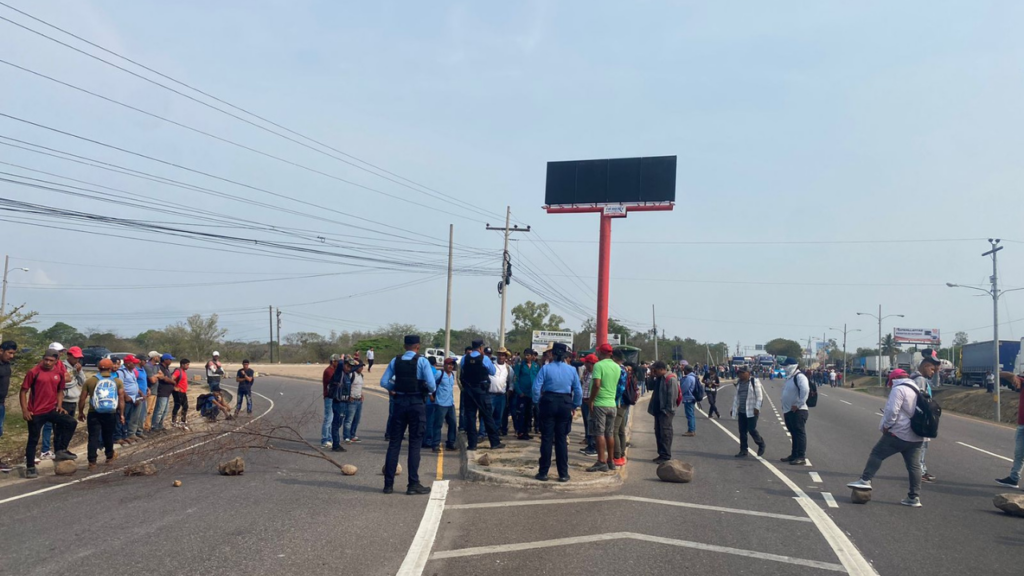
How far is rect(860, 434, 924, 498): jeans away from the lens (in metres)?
9.20

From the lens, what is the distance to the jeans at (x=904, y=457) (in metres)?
9.20

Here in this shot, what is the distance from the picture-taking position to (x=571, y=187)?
30.5 metres

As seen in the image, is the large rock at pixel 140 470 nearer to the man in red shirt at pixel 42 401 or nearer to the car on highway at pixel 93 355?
the man in red shirt at pixel 42 401

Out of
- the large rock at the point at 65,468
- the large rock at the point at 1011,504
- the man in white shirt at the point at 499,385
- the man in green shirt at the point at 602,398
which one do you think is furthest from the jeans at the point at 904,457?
the large rock at the point at 65,468

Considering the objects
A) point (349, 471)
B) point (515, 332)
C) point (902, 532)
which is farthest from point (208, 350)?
point (902, 532)

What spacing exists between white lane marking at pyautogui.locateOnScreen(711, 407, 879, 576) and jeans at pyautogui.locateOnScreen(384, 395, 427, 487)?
4653 millimetres

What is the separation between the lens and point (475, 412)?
535 inches

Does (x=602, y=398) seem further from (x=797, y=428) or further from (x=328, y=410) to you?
(x=328, y=410)

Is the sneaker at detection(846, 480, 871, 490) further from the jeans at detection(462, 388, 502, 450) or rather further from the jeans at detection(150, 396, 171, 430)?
the jeans at detection(150, 396, 171, 430)

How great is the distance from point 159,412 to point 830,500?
14.2 metres

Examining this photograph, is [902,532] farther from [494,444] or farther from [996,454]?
[996,454]

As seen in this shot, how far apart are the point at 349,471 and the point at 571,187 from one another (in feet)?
70.8

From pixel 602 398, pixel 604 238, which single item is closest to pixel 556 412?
pixel 602 398

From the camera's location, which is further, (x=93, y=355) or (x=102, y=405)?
(x=93, y=355)
